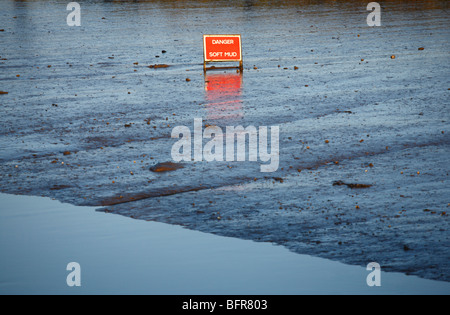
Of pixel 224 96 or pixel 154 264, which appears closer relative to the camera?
pixel 154 264

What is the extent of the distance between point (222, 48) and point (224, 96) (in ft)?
13.2

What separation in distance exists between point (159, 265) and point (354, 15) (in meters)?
30.3

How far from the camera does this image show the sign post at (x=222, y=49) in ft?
63.7

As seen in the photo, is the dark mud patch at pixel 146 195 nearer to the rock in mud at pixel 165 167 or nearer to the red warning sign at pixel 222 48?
the rock in mud at pixel 165 167

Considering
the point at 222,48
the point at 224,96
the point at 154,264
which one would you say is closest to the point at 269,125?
the point at 224,96

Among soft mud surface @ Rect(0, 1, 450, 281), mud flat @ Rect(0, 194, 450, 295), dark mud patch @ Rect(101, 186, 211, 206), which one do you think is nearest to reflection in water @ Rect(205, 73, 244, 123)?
soft mud surface @ Rect(0, 1, 450, 281)

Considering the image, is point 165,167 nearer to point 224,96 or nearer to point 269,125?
point 269,125

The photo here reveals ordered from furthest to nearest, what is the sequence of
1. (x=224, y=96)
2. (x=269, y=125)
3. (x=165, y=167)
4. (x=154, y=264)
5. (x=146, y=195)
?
(x=224, y=96), (x=269, y=125), (x=165, y=167), (x=146, y=195), (x=154, y=264)

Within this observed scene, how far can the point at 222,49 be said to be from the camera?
64.3 ft

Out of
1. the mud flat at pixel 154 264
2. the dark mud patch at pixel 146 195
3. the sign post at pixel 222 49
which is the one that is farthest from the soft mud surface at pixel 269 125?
the sign post at pixel 222 49

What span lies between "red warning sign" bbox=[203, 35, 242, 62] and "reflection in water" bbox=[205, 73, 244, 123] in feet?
2.13

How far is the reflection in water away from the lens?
14.0 meters

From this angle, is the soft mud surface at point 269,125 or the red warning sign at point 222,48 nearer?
the soft mud surface at point 269,125
